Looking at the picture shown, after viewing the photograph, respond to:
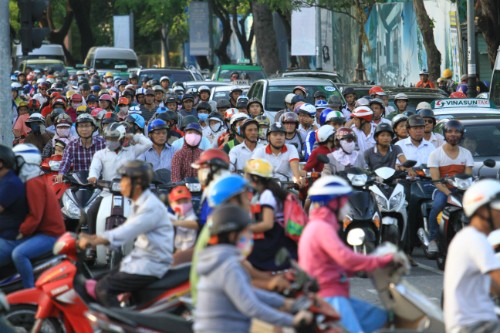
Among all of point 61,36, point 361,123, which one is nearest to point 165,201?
point 361,123

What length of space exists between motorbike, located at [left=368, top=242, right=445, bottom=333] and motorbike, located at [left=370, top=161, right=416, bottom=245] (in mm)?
6165

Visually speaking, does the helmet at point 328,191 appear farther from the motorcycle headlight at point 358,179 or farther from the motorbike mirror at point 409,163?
the motorbike mirror at point 409,163

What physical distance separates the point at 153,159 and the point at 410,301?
26.5 feet

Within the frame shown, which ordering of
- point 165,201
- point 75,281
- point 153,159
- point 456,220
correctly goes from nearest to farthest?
point 75,281 < point 165,201 < point 456,220 < point 153,159

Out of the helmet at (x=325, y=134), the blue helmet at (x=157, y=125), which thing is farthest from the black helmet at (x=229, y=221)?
the blue helmet at (x=157, y=125)

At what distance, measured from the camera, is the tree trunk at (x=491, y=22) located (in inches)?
1251

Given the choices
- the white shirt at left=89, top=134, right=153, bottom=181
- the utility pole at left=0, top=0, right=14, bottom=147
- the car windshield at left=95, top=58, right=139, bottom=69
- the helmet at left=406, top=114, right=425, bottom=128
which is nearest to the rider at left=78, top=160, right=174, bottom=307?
the white shirt at left=89, top=134, right=153, bottom=181

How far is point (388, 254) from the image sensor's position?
26.3 feet

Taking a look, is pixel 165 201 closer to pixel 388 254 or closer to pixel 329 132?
pixel 388 254

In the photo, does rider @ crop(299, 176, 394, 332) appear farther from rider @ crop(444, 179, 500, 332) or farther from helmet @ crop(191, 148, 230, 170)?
helmet @ crop(191, 148, 230, 170)

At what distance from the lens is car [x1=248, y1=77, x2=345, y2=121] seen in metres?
24.5

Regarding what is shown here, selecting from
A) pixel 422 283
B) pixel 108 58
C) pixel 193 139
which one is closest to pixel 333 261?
pixel 422 283

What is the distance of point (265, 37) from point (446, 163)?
34782mm

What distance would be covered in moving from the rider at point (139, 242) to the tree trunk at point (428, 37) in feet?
84.9
